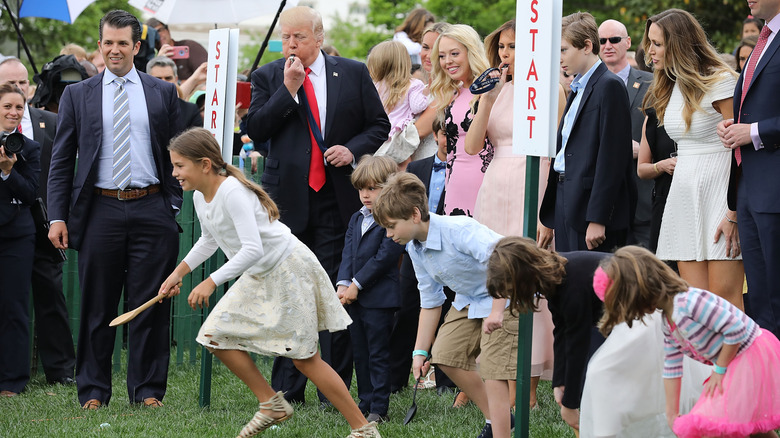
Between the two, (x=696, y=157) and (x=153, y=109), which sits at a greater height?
(x=153, y=109)

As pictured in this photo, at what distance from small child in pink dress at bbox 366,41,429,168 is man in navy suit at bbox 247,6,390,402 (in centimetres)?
100

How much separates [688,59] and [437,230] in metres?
1.95

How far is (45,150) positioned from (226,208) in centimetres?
324

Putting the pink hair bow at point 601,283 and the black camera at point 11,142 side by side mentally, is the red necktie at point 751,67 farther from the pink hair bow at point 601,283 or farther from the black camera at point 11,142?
the black camera at point 11,142

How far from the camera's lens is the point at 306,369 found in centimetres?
631

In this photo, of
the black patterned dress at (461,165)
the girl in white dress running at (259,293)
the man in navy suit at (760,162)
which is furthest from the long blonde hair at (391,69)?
the man in navy suit at (760,162)

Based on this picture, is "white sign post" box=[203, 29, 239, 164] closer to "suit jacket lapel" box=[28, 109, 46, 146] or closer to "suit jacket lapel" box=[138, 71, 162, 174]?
"suit jacket lapel" box=[138, 71, 162, 174]

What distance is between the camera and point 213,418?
22.8 feet

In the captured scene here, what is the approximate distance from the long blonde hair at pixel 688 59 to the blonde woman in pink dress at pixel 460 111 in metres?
1.34

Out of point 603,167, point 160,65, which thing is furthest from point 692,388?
point 160,65

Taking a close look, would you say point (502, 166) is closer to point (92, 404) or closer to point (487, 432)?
point (487, 432)

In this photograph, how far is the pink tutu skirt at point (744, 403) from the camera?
4758 mm

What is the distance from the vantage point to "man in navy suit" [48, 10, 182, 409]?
24.6 ft

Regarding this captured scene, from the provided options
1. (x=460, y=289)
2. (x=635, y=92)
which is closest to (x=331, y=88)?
(x=460, y=289)
